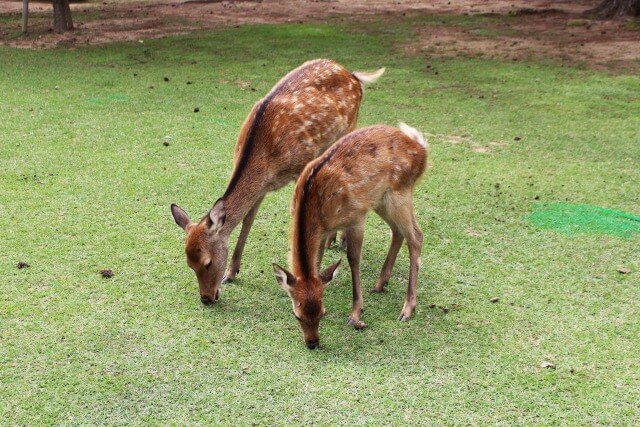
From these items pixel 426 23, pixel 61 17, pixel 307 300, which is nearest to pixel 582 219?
pixel 307 300

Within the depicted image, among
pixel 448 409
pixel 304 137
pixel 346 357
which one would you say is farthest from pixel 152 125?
pixel 448 409

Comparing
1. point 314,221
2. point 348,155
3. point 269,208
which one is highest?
point 348,155

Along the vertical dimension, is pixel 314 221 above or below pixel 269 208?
above

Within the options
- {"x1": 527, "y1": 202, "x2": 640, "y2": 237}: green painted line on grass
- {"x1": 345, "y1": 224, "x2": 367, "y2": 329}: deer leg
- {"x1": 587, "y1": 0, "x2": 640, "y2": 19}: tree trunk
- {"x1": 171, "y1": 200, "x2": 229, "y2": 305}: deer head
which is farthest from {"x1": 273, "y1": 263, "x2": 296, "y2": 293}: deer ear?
{"x1": 587, "y1": 0, "x2": 640, "y2": 19}: tree trunk

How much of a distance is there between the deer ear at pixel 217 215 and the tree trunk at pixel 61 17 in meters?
10.3

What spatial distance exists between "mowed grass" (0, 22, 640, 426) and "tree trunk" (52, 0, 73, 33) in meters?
4.72

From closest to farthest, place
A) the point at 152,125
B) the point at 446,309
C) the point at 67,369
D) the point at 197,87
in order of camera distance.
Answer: the point at 67,369 → the point at 446,309 → the point at 152,125 → the point at 197,87

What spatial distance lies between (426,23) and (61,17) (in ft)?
23.7

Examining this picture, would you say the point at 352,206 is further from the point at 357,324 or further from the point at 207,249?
the point at 207,249

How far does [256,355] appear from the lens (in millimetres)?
4129

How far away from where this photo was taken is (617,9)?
15.9 meters

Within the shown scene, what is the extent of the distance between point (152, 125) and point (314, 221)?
4.30 m

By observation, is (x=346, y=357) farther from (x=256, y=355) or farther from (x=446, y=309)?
(x=446, y=309)

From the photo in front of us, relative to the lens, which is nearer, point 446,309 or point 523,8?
point 446,309
